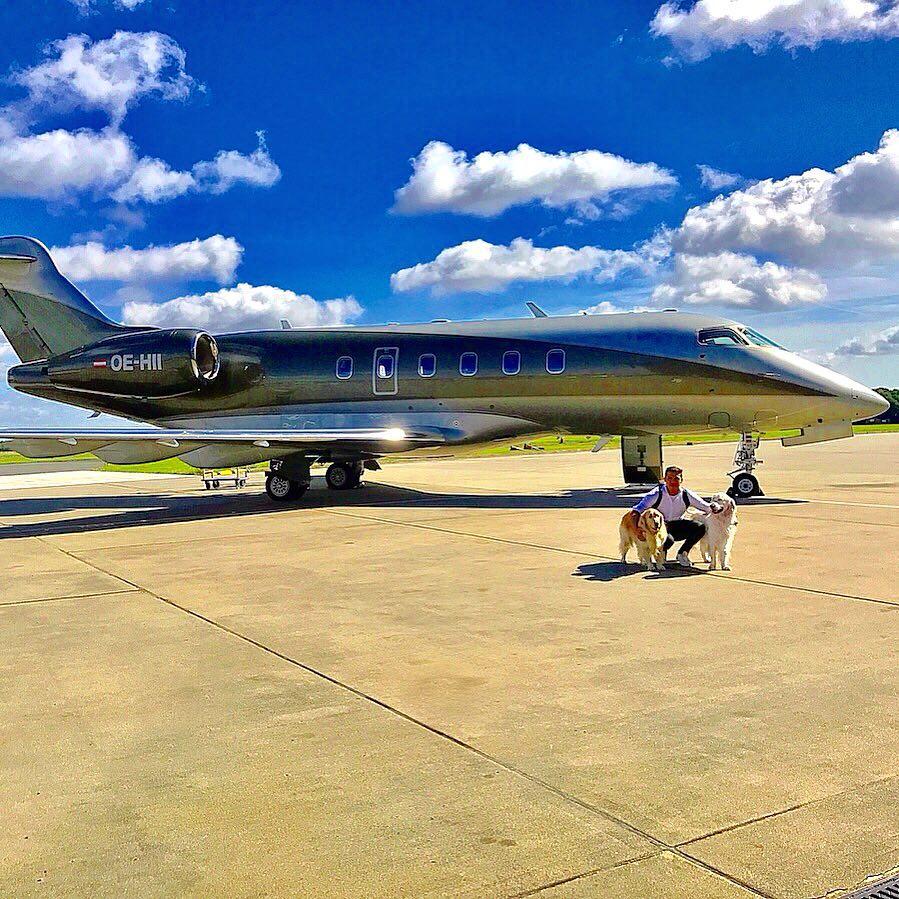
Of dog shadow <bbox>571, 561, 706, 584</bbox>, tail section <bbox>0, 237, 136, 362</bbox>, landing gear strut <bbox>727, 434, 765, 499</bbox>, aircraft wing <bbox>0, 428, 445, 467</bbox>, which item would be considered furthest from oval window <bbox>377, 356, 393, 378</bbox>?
dog shadow <bbox>571, 561, 706, 584</bbox>

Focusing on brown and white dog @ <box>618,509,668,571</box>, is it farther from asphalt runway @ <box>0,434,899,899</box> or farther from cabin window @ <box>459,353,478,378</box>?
cabin window @ <box>459,353,478,378</box>

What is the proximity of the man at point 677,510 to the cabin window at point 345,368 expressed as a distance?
418 inches

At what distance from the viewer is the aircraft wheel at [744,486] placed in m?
17.7

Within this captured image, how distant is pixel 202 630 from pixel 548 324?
12.2 meters

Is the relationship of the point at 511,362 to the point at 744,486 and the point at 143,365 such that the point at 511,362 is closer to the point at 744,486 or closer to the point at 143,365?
the point at 744,486

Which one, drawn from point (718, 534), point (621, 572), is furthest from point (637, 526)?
point (718, 534)

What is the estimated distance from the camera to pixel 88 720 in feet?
17.4

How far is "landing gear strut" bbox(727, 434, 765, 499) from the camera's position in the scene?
1770cm

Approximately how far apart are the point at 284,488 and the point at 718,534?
11.2 m

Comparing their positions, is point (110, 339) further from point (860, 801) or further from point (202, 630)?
point (860, 801)

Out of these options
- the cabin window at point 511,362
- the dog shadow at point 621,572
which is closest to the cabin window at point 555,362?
the cabin window at point 511,362

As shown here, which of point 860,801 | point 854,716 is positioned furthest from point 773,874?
point 854,716

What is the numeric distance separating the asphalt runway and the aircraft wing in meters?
5.35

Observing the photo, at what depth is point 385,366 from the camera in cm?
1919
